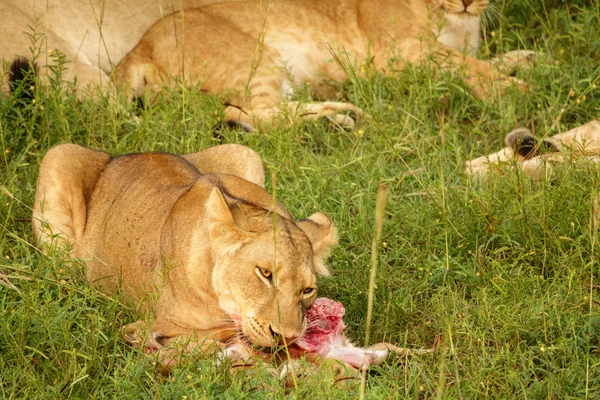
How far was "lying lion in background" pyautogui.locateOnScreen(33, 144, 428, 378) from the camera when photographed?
3.53 metres

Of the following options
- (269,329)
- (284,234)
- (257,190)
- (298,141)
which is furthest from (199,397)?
(298,141)

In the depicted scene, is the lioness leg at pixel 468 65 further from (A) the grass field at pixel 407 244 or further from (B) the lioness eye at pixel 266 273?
(B) the lioness eye at pixel 266 273

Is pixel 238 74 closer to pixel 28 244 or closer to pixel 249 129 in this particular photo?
pixel 249 129

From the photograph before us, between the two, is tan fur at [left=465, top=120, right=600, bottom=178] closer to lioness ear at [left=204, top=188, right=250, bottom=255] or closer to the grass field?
the grass field

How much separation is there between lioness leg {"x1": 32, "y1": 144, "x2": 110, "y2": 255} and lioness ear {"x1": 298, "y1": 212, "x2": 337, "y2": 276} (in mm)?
1141

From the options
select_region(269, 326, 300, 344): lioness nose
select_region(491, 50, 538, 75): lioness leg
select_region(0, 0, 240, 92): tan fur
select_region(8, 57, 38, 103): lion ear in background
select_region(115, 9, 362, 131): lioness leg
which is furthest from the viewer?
select_region(491, 50, 538, 75): lioness leg

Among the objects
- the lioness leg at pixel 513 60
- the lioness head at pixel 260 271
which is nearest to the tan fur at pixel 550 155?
the lioness leg at pixel 513 60

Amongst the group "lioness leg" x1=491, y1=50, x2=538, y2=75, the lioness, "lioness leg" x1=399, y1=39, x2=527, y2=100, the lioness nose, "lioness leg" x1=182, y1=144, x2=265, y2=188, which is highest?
the lioness nose

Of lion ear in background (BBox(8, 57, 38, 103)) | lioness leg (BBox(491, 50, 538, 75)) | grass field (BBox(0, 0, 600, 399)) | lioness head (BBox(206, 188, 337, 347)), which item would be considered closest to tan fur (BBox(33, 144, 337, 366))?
lioness head (BBox(206, 188, 337, 347))

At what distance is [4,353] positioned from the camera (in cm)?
364

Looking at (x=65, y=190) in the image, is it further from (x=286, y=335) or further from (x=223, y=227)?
(x=286, y=335)

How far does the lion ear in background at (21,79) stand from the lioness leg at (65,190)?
82cm

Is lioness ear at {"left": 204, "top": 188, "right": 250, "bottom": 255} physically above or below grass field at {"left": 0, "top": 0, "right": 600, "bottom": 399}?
above

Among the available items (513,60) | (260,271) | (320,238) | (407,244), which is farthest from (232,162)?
(513,60)
